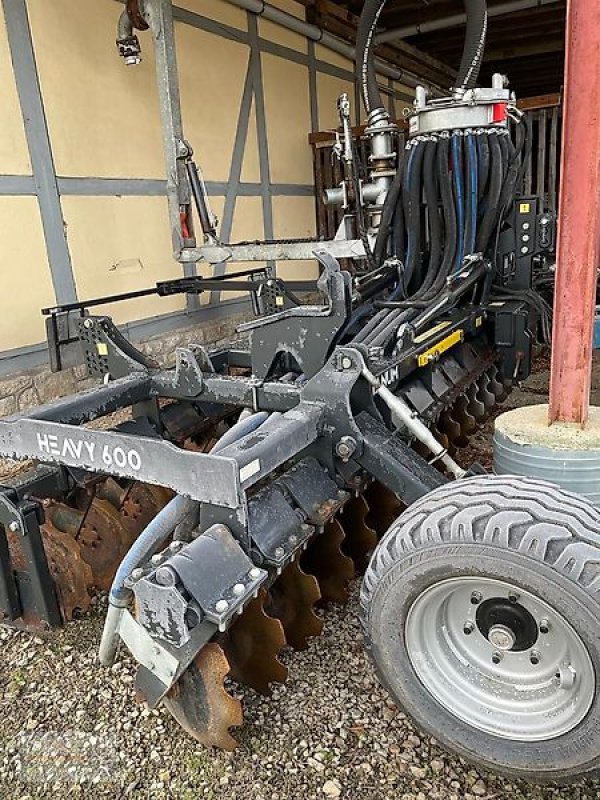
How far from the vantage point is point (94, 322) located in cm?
268

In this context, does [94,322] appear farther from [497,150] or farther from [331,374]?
[497,150]

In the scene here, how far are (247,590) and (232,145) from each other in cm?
459

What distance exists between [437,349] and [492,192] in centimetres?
111

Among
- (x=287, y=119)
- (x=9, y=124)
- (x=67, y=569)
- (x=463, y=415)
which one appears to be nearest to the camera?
(x=67, y=569)

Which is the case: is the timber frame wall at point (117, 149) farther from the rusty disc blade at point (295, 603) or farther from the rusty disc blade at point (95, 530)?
the rusty disc blade at point (295, 603)

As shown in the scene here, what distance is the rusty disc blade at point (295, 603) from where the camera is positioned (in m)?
Result: 1.90

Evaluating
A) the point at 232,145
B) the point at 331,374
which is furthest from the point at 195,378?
the point at 232,145

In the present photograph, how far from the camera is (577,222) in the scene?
5.57ft

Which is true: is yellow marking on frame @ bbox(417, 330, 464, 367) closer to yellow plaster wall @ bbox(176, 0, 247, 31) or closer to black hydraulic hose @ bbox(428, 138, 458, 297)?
black hydraulic hose @ bbox(428, 138, 458, 297)

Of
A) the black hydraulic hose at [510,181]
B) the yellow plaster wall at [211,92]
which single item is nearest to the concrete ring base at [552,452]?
the black hydraulic hose at [510,181]

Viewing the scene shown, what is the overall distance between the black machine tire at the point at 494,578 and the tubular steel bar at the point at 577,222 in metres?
0.46

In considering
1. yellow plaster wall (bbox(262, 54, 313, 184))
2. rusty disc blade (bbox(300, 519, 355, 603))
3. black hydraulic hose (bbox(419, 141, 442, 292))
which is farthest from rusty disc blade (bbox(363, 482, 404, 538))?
yellow plaster wall (bbox(262, 54, 313, 184))

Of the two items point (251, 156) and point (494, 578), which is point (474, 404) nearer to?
point (494, 578)

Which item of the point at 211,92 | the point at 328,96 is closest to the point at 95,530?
the point at 211,92
